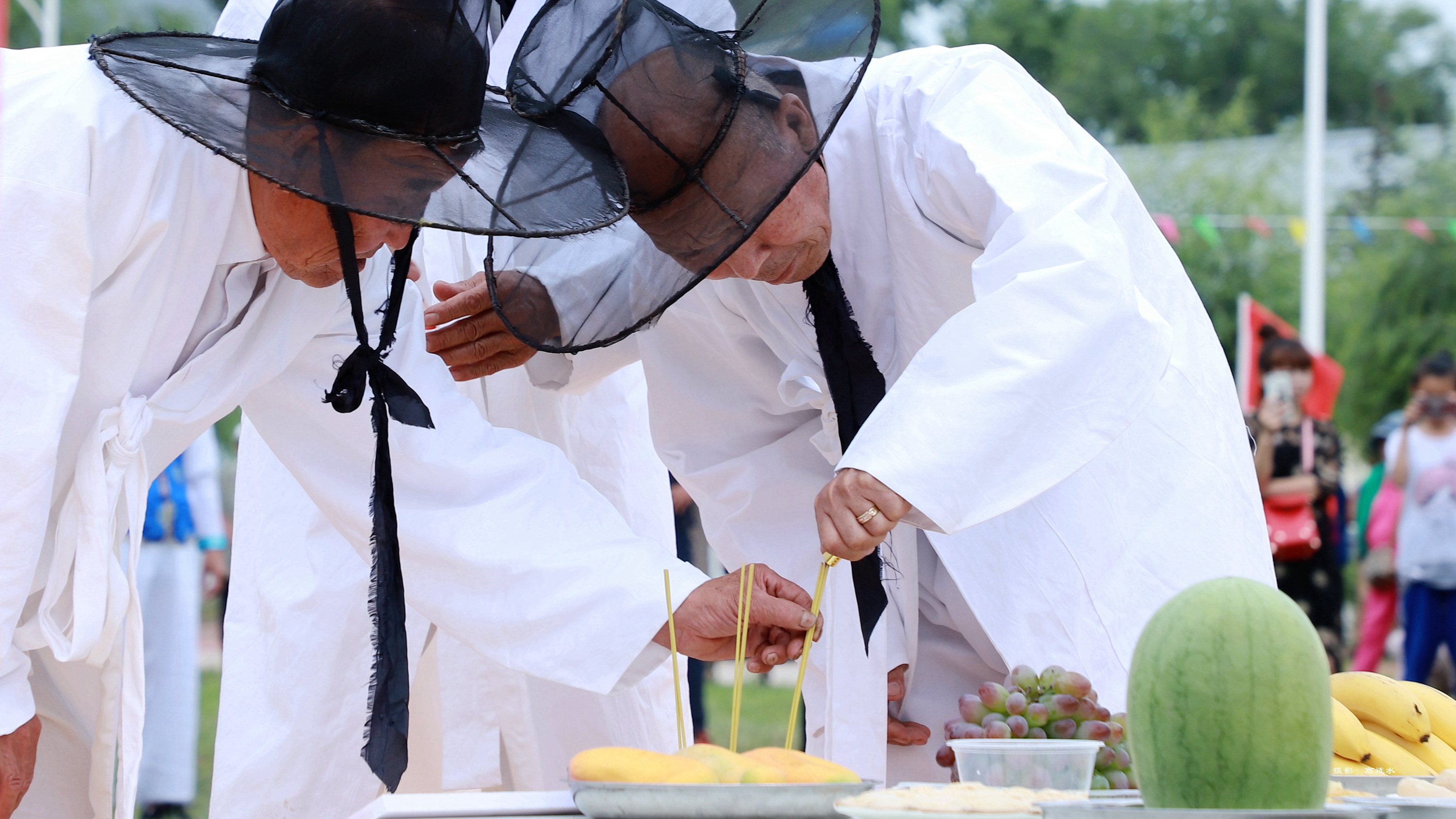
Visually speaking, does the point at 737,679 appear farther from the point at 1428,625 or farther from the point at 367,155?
the point at 1428,625

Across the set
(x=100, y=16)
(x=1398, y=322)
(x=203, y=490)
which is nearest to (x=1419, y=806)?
(x=203, y=490)

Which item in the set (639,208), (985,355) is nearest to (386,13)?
(639,208)

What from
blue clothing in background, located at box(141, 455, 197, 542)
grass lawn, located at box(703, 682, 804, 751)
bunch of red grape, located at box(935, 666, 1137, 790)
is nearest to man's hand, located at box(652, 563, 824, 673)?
bunch of red grape, located at box(935, 666, 1137, 790)

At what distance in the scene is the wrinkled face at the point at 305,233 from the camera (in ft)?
7.02

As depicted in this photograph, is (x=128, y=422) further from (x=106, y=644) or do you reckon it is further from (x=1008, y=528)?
(x=1008, y=528)

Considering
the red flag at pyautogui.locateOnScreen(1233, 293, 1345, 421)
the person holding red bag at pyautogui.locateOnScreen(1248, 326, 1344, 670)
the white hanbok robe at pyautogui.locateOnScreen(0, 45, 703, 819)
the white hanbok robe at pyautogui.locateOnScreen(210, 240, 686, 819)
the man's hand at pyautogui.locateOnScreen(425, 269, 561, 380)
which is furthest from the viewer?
the red flag at pyautogui.locateOnScreen(1233, 293, 1345, 421)

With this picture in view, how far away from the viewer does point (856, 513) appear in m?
1.80

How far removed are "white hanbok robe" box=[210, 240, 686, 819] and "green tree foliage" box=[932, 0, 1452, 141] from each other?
25.6m

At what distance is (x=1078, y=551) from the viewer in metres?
2.34

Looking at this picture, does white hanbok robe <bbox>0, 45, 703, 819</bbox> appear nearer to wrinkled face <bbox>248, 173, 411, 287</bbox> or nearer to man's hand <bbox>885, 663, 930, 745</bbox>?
wrinkled face <bbox>248, 173, 411, 287</bbox>

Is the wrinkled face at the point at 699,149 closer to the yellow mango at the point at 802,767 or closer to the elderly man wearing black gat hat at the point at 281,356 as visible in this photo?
the elderly man wearing black gat hat at the point at 281,356

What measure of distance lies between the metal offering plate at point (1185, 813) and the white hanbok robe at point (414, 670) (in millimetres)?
1801

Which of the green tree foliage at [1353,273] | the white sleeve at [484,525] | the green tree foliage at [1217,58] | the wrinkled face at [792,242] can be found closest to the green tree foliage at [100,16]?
the green tree foliage at [1353,273]

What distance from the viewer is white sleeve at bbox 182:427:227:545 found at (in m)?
5.80
